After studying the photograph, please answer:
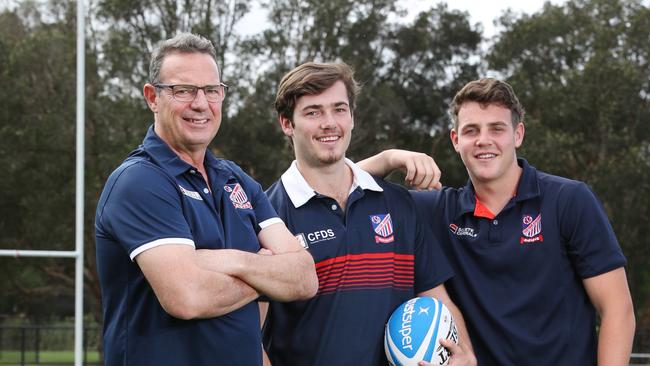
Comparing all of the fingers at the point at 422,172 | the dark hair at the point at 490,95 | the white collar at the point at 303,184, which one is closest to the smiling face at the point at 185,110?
the white collar at the point at 303,184

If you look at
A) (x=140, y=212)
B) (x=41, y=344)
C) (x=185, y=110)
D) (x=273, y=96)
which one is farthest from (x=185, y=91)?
(x=41, y=344)

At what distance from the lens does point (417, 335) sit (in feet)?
11.0

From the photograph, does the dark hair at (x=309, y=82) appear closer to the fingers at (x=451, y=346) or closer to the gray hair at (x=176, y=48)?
the gray hair at (x=176, y=48)

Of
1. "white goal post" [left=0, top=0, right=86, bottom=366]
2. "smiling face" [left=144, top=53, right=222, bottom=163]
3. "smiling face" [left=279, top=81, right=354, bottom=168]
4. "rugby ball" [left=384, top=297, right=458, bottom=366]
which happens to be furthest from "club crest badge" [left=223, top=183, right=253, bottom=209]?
"white goal post" [left=0, top=0, right=86, bottom=366]

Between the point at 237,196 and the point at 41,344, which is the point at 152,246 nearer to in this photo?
the point at 237,196

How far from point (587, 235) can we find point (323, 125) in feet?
3.79

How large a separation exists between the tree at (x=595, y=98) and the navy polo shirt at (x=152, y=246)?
1706 cm

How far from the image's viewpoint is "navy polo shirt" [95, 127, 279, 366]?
9.57 ft

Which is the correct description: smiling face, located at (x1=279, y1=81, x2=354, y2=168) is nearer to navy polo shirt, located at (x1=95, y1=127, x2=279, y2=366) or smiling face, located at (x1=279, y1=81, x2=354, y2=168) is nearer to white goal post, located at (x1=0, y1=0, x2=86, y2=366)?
navy polo shirt, located at (x1=95, y1=127, x2=279, y2=366)

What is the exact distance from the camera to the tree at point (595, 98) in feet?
64.5

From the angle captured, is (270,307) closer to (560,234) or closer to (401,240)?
(401,240)

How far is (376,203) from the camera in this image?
3.70m

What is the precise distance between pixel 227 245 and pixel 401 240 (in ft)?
2.75

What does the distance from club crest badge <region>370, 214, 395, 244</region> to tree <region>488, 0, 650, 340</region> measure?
16336mm
